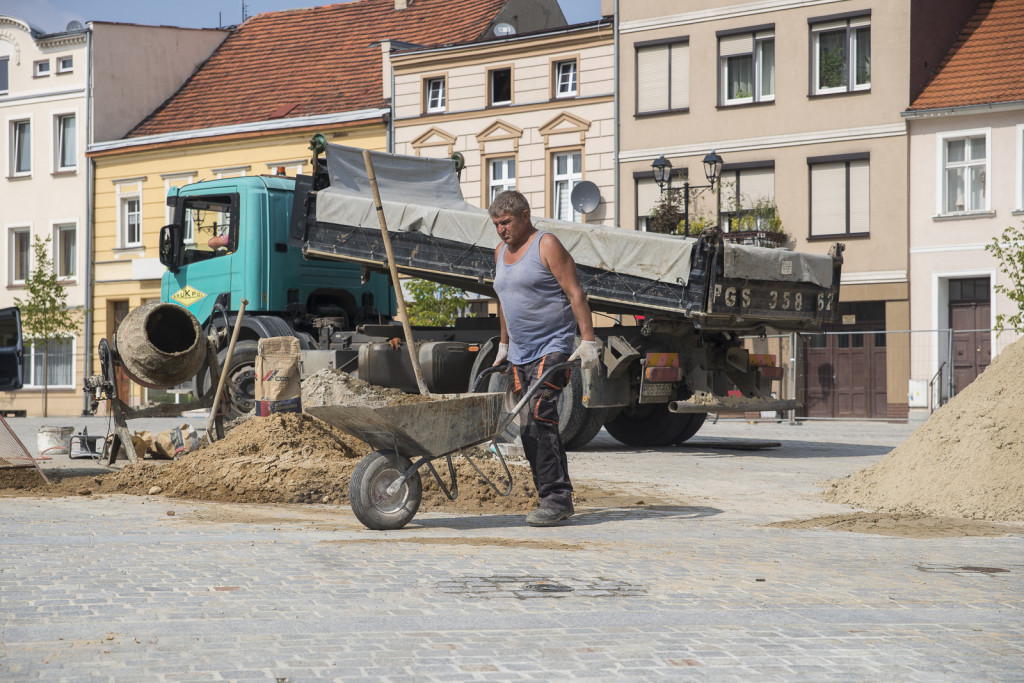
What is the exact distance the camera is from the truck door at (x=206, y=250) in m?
17.4

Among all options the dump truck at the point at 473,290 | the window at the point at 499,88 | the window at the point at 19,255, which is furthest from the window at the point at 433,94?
the dump truck at the point at 473,290

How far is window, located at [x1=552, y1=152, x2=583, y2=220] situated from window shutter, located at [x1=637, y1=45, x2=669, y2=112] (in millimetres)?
2099

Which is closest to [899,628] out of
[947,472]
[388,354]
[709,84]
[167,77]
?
[947,472]

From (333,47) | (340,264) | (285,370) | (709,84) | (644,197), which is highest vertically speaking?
(333,47)

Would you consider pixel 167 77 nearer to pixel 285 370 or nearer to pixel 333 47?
pixel 333 47

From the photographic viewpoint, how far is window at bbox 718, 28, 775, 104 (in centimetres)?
3072

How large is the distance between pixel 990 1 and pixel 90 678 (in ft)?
99.5

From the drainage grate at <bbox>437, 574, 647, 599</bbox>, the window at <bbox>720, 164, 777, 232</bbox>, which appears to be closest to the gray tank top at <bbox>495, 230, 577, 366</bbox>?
the drainage grate at <bbox>437, 574, 647, 599</bbox>

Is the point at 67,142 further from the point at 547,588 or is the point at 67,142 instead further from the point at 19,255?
the point at 547,588

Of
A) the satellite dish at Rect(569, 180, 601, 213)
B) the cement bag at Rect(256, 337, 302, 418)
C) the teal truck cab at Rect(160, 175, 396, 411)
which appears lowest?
the cement bag at Rect(256, 337, 302, 418)

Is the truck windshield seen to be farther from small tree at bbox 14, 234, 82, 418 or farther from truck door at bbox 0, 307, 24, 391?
small tree at bbox 14, 234, 82, 418

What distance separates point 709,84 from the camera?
31141 millimetres

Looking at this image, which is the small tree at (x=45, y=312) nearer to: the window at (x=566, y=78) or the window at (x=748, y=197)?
the window at (x=566, y=78)

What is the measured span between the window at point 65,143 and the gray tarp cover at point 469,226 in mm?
26210
